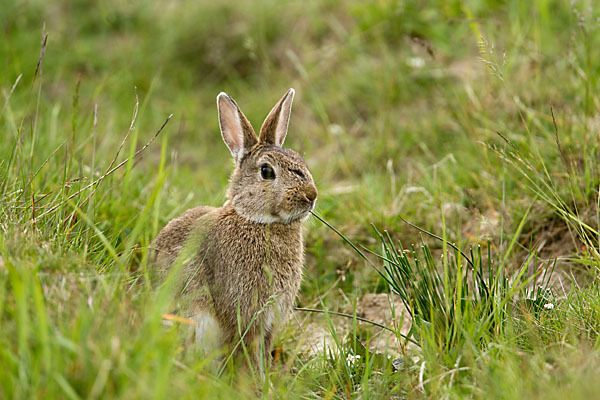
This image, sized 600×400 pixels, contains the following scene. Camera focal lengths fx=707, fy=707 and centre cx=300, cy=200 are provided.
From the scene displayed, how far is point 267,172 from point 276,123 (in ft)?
1.29

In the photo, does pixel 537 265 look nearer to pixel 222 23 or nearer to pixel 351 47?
pixel 351 47

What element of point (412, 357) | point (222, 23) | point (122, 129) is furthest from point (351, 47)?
point (412, 357)

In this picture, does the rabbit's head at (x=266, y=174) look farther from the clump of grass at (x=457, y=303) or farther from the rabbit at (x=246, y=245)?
the clump of grass at (x=457, y=303)

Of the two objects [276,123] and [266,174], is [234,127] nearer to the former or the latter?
[276,123]

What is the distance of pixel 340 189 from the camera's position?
204 inches

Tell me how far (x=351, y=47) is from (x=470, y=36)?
1.13m

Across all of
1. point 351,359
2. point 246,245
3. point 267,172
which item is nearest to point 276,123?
point 267,172

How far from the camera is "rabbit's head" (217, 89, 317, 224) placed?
12.4 feet

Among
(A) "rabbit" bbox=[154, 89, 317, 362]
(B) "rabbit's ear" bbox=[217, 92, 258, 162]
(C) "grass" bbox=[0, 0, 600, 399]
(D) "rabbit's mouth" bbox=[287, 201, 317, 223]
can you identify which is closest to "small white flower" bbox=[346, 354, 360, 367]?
(C) "grass" bbox=[0, 0, 600, 399]

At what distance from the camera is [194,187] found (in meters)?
5.17

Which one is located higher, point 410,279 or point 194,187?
point 410,279

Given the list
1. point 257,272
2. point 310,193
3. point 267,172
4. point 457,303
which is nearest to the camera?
point 457,303

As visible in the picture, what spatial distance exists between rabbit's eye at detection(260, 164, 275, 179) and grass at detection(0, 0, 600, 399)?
0.69m

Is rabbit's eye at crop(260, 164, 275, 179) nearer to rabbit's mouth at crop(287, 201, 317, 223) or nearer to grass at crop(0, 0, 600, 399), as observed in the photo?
rabbit's mouth at crop(287, 201, 317, 223)
